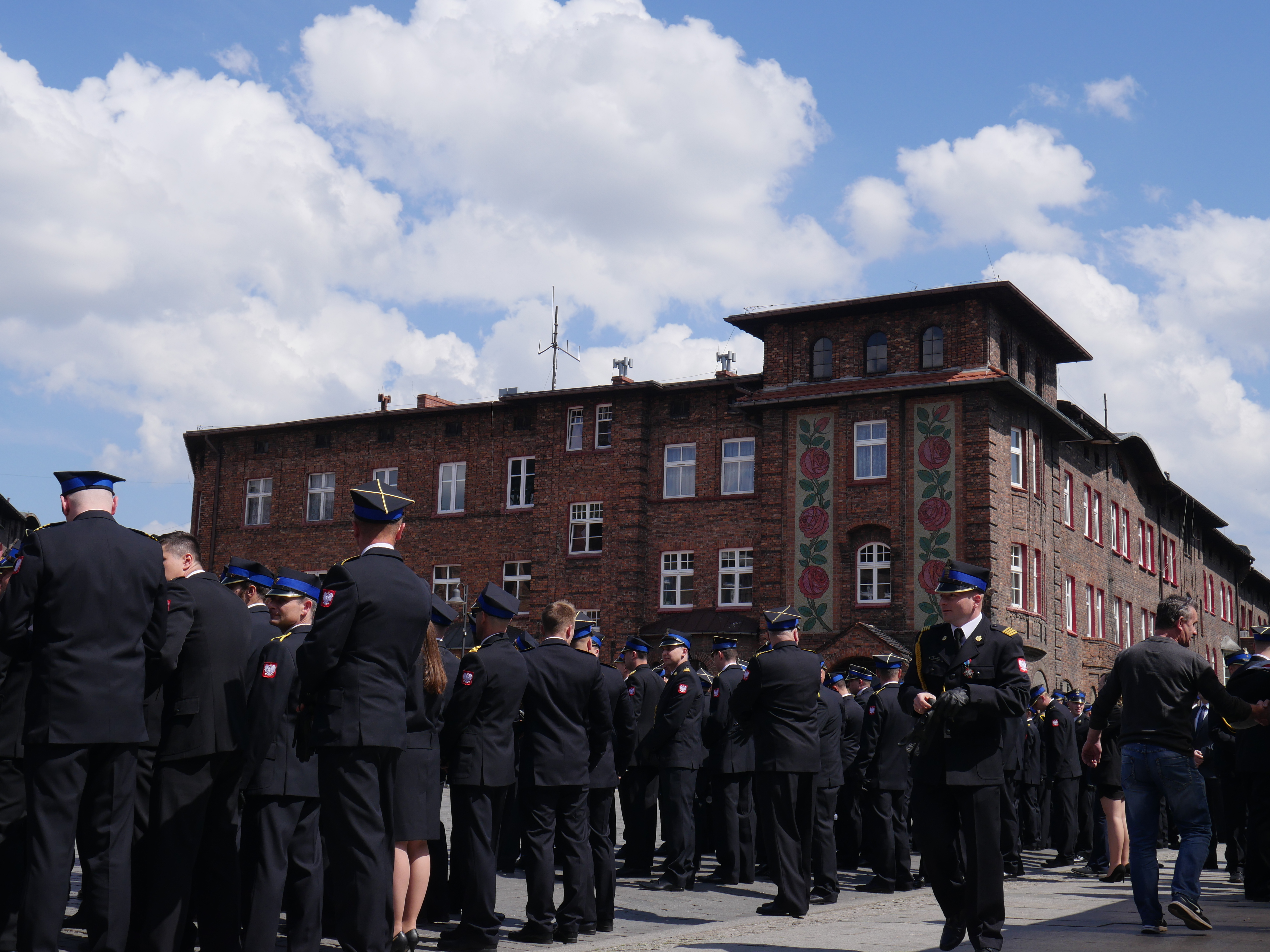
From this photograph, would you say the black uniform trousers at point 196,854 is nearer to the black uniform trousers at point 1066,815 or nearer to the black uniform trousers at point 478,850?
the black uniform trousers at point 478,850

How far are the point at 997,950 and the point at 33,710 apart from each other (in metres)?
5.11

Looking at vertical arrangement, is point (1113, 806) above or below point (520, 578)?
below

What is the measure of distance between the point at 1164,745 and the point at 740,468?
27430 millimetres

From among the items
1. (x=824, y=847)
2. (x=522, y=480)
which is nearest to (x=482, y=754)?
(x=824, y=847)

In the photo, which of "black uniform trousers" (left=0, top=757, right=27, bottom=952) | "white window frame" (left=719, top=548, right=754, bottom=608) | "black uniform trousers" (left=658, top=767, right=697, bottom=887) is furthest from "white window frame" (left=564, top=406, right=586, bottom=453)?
"black uniform trousers" (left=0, top=757, right=27, bottom=952)

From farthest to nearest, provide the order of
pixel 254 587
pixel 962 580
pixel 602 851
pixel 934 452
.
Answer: pixel 934 452 → pixel 602 851 → pixel 254 587 → pixel 962 580

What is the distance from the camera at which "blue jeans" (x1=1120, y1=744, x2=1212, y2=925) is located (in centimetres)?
836

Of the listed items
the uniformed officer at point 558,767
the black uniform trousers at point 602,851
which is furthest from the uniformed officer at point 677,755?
the uniformed officer at point 558,767

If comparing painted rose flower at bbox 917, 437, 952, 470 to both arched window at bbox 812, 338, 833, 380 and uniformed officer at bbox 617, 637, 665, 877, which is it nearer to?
arched window at bbox 812, 338, 833, 380

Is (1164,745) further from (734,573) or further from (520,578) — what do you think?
(520,578)

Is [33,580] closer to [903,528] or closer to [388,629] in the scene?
[388,629]

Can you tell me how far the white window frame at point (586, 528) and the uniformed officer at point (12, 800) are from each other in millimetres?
30367

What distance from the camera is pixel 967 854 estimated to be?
7.38 metres

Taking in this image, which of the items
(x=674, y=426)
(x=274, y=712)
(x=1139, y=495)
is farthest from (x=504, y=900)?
(x=1139, y=495)
